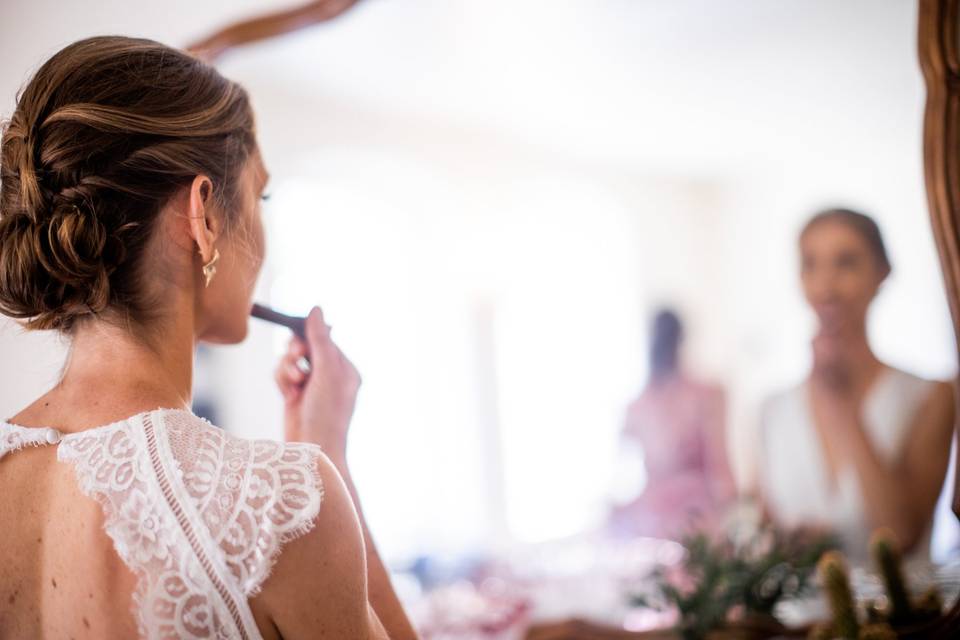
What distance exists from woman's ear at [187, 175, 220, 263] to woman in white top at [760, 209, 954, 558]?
2.32 feet

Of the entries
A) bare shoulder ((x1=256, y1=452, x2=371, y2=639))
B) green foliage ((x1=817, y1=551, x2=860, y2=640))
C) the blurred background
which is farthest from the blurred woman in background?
bare shoulder ((x1=256, y1=452, x2=371, y2=639))

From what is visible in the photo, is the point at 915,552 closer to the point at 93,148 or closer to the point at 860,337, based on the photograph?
the point at 860,337

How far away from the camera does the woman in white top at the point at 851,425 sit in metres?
0.94

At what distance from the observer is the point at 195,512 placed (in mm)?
591

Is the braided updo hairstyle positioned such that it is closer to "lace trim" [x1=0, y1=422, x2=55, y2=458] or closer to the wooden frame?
"lace trim" [x1=0, y1=422, x2=55, y2=458]

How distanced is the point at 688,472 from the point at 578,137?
496mm

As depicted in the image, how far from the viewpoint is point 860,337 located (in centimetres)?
96

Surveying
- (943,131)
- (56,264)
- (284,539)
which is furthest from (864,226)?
(56,264)

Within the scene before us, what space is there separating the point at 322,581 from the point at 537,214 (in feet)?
2.34

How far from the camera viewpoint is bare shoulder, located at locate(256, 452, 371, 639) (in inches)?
23.2

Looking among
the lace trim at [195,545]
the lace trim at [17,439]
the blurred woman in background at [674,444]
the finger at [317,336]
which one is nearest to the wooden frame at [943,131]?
the blurred woman in background at [674,444]

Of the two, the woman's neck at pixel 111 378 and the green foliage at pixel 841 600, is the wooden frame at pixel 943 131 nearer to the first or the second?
the green foliage at pixel 841 600

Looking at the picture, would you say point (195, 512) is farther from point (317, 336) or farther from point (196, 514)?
point (317, 336)

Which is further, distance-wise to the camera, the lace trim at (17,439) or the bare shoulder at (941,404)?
the bare shoulder at (941,404)
